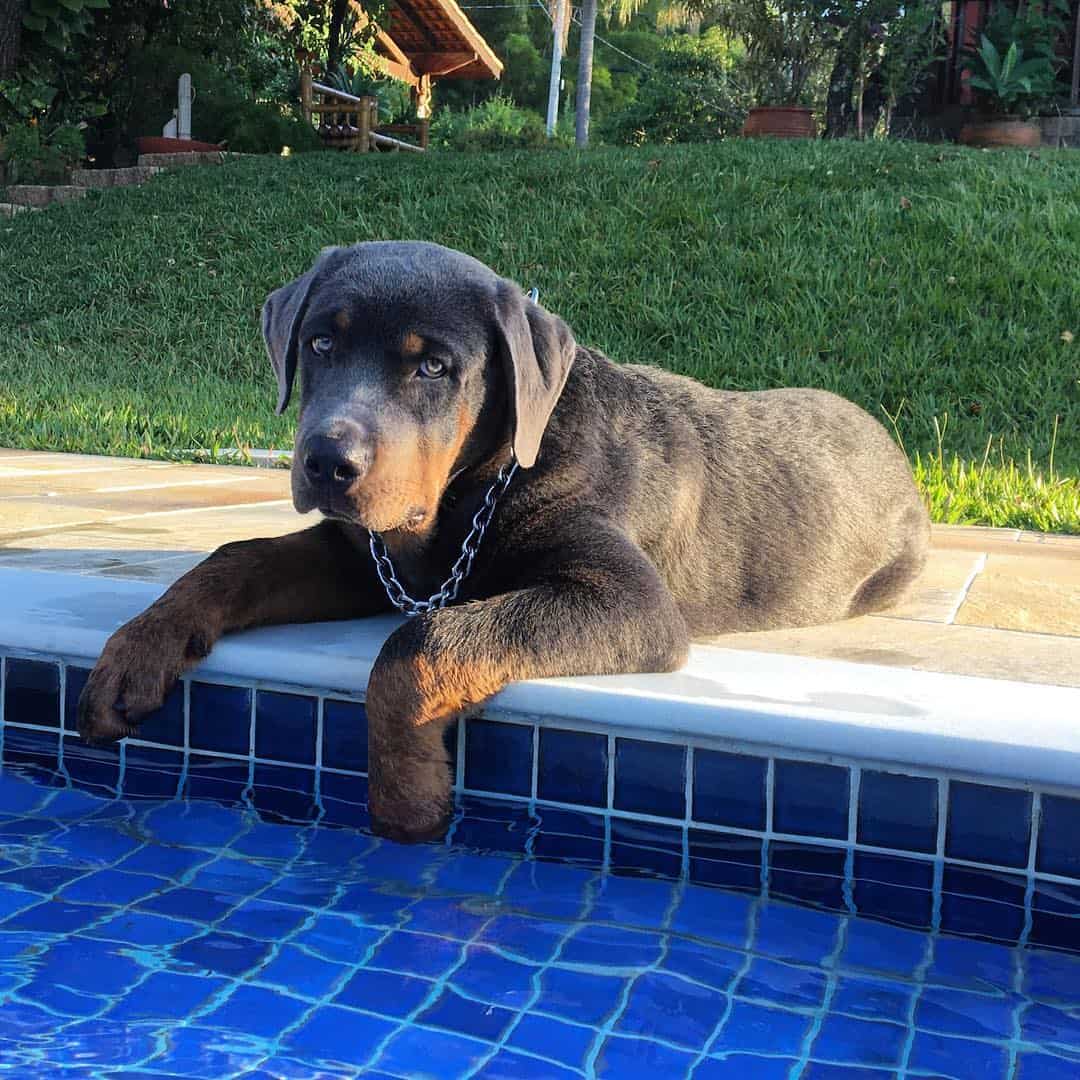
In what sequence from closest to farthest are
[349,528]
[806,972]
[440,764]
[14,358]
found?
1. [806,972]
2. [440,764]
3. [349,528]
4. [14,358]

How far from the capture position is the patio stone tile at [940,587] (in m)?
3.84

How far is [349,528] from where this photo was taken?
3.34 meters

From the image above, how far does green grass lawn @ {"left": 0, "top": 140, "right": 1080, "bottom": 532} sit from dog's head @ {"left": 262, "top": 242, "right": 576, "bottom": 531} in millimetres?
3742

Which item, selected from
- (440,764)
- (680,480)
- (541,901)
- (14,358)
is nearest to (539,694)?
→ (440,764)

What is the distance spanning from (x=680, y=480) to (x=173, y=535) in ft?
6.05

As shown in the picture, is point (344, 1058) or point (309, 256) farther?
point (309, 256)

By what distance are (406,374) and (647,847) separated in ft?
3.68

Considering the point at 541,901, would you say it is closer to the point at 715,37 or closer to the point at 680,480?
the point at 680,480

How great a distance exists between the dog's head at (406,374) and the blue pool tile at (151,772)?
30.7 inches

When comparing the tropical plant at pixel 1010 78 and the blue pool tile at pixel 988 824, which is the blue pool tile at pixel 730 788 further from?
the tropical plant at pixel 1010 78

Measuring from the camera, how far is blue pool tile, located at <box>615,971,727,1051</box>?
2.27 m

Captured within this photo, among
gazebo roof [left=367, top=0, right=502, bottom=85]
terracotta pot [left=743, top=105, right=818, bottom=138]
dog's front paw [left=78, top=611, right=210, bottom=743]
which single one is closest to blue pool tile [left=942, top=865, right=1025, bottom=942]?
dog's front paw [left=78, top=611, right=210, bottom=743]

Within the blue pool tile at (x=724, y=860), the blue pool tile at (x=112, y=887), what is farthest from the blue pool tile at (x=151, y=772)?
the blue pool tile at (x=724, y=860)

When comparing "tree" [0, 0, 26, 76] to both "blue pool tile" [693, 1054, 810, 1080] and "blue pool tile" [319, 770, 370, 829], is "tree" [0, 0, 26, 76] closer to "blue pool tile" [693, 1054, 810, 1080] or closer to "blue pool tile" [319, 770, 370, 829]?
"blue pool tile" [319, 770, 370, 829]
